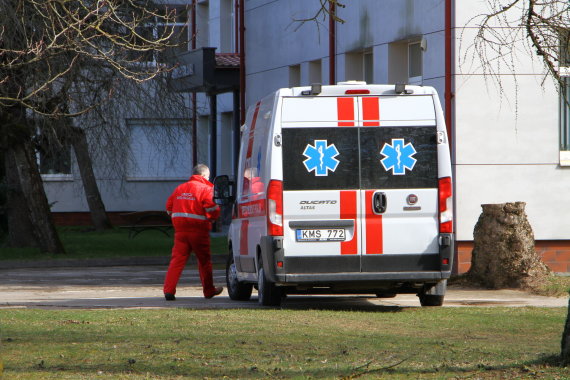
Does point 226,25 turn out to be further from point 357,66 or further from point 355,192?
point 355,192

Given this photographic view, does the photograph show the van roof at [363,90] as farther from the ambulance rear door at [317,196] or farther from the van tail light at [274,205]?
the van tail light at [274,205]

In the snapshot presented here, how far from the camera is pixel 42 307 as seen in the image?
14.3 metres

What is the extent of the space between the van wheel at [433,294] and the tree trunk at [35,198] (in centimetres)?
1251

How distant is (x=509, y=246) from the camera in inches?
651

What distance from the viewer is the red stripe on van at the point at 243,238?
47.6 ft

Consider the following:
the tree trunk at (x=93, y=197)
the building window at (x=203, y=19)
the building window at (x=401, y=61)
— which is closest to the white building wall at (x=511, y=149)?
the building window at (x=401, y=61)

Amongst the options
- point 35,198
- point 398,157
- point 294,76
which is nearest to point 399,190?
point 398,157

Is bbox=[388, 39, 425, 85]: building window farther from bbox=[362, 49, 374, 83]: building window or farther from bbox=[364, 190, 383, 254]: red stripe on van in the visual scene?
bbox=[364, 190, 383, 254]: red stripe on van

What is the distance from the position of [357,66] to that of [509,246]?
8.22 m

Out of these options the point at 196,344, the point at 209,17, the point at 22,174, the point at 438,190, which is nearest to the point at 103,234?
the point at 209,17

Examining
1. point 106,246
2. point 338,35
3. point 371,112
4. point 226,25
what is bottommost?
point 106,246

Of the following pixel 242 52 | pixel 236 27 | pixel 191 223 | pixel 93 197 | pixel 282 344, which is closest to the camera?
pixel 282 344

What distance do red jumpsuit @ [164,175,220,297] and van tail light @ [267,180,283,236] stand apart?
2.41 m

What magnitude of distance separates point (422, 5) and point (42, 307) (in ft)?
30.3
